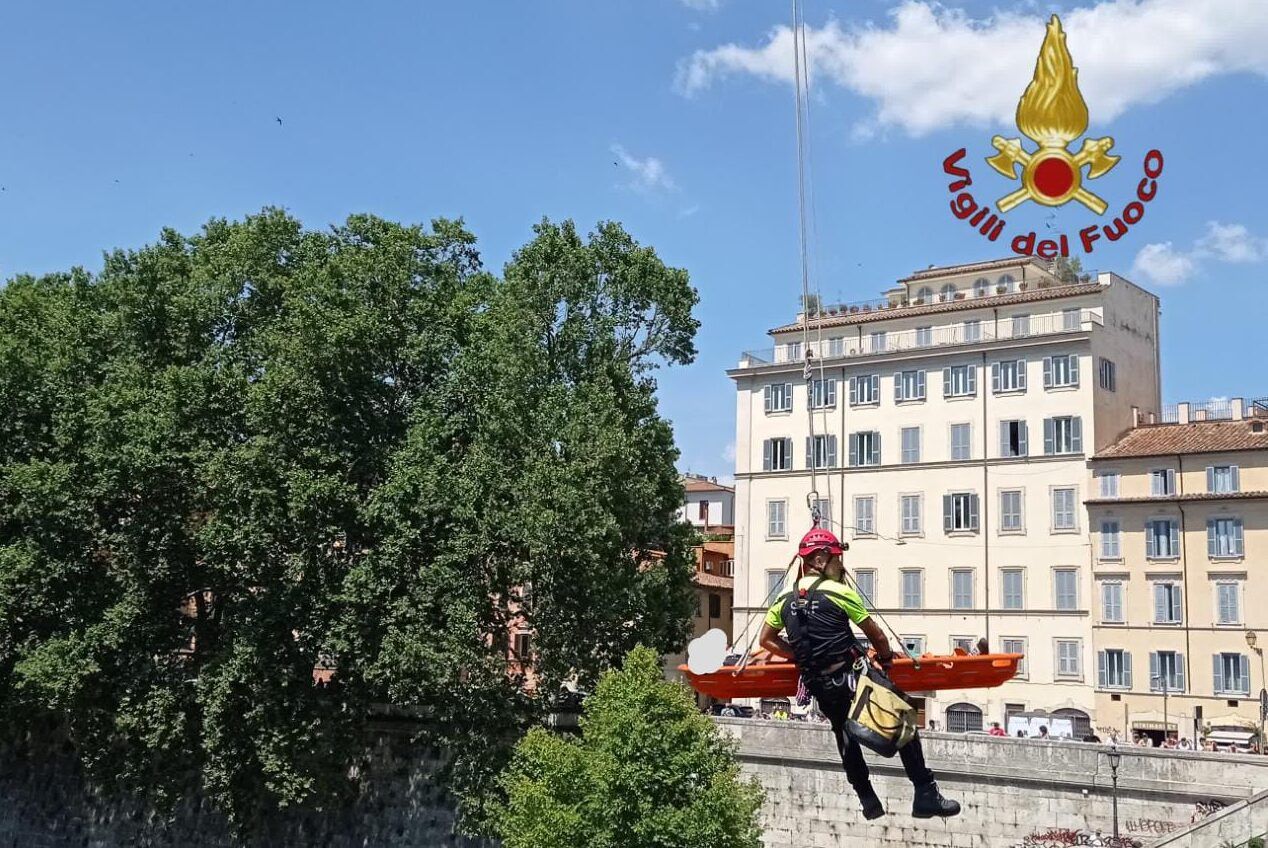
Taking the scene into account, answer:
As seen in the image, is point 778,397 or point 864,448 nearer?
point 864,448

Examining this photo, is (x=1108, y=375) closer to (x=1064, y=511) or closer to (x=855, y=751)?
(x=1064, y=511)

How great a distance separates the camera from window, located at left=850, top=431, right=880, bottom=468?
56531 mm

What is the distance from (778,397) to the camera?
2320 inches

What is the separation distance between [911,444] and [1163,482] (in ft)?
33.0

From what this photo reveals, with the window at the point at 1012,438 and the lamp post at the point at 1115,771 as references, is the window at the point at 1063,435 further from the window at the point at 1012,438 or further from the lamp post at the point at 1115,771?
the lamp post at the point at 1115,771

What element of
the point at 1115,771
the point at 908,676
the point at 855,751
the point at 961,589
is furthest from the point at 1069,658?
the point at 855,751

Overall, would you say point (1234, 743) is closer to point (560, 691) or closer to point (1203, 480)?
point (1203, 480)

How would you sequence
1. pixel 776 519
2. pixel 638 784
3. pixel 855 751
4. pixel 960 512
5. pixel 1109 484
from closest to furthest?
pixel 855 751
pixel 638 784
pixel 1109 484
pixel 960 512
pixel 776 519

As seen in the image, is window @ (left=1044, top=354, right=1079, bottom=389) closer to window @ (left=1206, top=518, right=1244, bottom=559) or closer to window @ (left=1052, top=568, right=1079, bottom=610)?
window @ (left=1052, top=568, right=1079, bottom=610)

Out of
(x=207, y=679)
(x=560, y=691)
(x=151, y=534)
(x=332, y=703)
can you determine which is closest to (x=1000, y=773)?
(x=560, y=691)

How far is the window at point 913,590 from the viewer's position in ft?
177

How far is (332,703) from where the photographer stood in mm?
39062

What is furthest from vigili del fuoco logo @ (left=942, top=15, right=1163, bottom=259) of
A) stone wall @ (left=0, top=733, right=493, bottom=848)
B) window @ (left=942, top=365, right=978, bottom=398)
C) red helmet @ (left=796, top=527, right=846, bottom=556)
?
window @ (left=942, top=365, right=978, bottom=398)

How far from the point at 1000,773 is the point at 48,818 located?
31.3 metres
